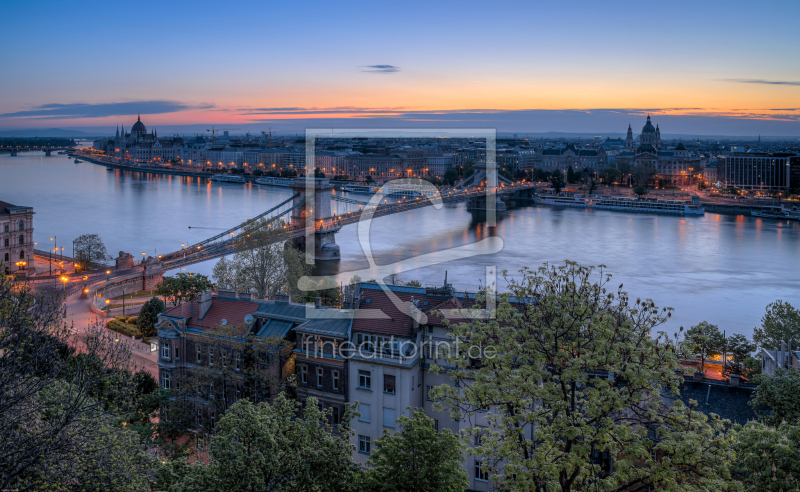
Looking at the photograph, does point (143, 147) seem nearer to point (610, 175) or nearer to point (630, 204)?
point (610, 175)

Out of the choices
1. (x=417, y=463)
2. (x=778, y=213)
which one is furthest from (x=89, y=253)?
(x=778, y=213)

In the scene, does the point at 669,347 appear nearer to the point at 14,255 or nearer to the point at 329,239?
the point at 14,255

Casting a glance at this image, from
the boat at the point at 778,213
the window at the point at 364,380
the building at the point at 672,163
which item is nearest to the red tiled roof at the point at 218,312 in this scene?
the window at the point at 364,380

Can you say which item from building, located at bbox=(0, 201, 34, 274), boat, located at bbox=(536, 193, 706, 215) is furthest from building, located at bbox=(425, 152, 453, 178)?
building, located at bbox=(0, 201, 34, 274)

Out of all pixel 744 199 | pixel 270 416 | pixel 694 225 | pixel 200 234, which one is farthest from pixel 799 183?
pixel 270 416

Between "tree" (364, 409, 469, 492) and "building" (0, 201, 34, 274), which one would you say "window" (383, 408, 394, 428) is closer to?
"tree" (364, 409, 469, 492)
